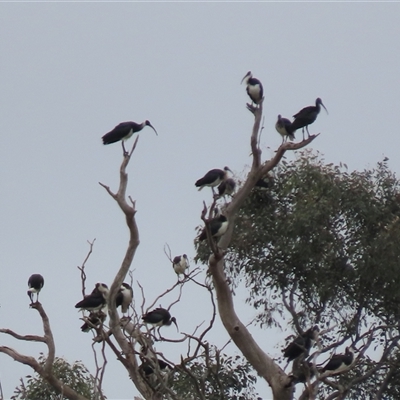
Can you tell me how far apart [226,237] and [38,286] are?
107 inches

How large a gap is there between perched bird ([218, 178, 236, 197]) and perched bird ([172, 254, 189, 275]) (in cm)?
104

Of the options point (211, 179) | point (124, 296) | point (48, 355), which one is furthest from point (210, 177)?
point (48, 355)

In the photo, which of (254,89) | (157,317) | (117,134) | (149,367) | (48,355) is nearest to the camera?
(48,355)

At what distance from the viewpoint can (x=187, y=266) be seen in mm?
16922

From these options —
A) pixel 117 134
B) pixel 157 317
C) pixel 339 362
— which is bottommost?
pixel 339 362

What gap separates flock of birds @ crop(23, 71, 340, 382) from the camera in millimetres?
14727

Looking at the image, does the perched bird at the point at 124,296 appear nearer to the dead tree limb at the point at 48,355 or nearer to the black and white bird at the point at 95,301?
the black and white bird at the point at 95,301

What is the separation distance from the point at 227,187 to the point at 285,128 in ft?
3.96

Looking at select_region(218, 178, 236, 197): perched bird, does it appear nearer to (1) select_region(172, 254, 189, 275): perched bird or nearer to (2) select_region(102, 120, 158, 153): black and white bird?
(1) select_region(172, 254, 189, 275): perched bird

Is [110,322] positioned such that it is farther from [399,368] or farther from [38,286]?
[399,368]

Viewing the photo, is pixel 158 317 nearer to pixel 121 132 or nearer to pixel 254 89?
pixel 121 132

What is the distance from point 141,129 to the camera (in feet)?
51.6

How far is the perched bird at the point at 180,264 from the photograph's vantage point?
16.5 metres

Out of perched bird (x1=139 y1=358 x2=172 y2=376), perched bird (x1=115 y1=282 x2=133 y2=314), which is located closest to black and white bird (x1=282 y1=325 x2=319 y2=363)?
perched bird (x1=139 y1=358 x2=172 y2=376)
